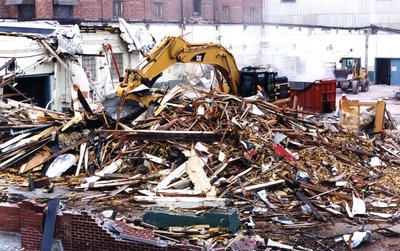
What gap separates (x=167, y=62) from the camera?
1681cm

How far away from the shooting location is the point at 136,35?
91.7 ft

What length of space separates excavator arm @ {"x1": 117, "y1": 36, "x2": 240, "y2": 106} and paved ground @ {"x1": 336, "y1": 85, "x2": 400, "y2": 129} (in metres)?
12.6

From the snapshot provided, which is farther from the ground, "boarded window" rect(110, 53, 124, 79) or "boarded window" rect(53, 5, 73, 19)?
"boarded window" rect(53, 5, 73, 19)

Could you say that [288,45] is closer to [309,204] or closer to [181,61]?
[181,61]

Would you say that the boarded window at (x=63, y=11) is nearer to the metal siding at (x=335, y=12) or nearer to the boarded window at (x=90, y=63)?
the boarded window at (x=90, y=63)

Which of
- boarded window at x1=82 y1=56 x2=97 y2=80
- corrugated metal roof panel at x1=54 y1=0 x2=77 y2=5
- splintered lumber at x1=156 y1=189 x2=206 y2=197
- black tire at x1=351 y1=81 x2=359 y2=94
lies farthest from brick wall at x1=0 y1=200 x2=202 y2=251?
black tire at x1=351 y1=81 x2=359 y2=94

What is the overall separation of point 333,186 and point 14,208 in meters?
6.77

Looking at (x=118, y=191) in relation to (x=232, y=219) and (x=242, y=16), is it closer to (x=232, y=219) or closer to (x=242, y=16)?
(x=232, y=219)

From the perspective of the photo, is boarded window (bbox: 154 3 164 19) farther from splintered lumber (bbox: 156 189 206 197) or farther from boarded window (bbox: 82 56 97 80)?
splintered lumber (bbox: 156 189 206 197)

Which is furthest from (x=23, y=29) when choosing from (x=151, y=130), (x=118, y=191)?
(x=118, y=191)

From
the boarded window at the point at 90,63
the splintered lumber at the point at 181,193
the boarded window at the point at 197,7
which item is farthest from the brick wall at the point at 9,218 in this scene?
the boarded window at the point at 197,7

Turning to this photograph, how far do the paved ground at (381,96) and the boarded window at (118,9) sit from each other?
49.7 feet

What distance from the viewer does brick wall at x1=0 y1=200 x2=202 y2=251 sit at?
9852mm

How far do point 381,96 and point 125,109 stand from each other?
83.1 ft
